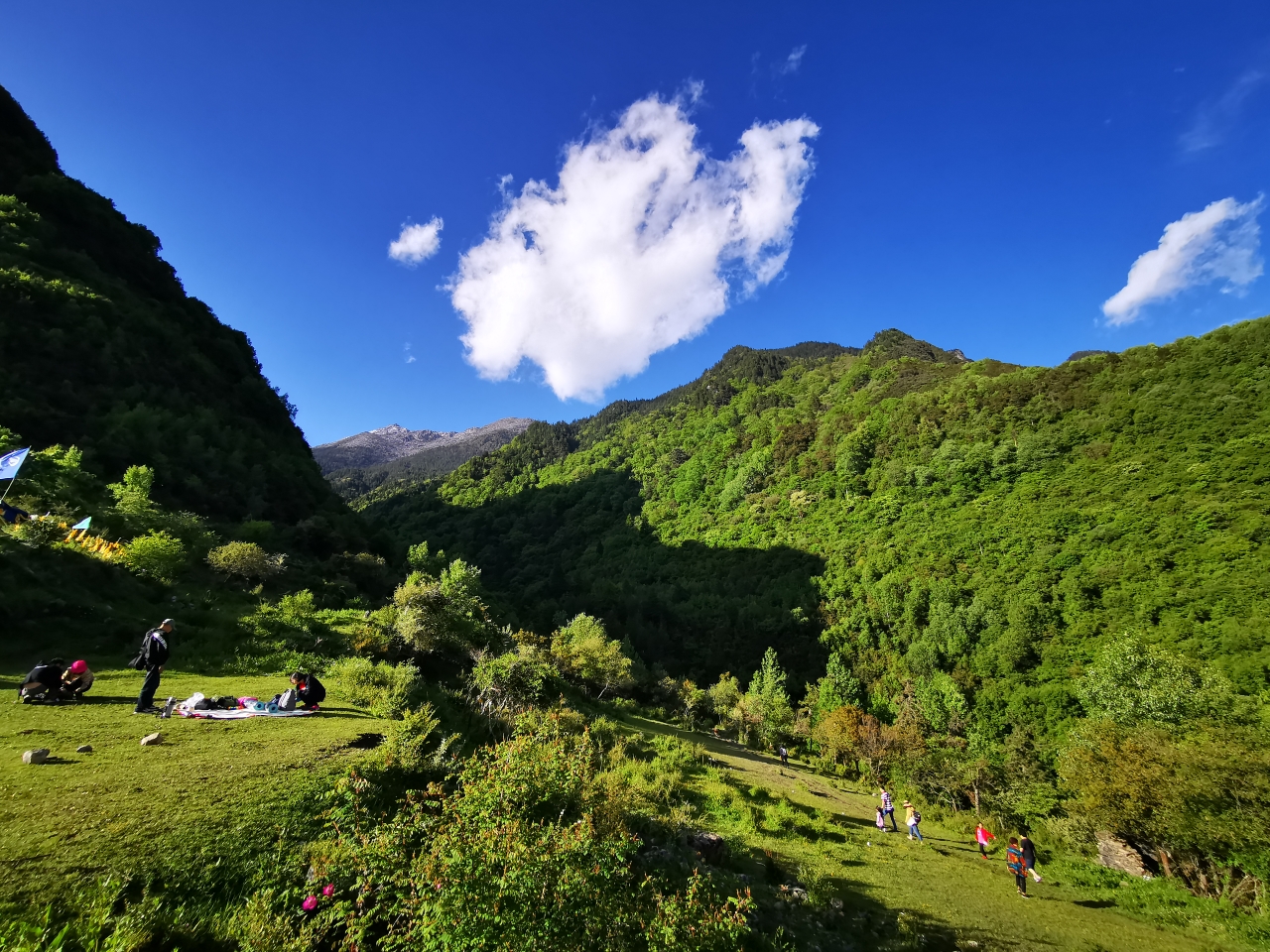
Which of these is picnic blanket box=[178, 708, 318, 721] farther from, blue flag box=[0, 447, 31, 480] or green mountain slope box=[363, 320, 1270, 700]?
green mountain slope box=[363, 320, 1270, 700]

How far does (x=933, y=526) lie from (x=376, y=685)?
2523 inches

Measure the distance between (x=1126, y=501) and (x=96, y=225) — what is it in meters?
96.9

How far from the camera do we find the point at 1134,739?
725 inches

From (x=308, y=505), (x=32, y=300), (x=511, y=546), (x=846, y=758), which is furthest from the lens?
(x=511, y=546)

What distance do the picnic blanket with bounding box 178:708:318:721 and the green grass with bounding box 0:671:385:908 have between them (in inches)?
10.4

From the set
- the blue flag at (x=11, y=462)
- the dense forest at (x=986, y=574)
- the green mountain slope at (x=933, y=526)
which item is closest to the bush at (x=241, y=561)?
the blue flag at (x=11, y=462)

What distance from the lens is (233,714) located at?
9406 mm

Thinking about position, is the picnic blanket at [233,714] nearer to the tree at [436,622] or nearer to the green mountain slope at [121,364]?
the tree at [436,622]

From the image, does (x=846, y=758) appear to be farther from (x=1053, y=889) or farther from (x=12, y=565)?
(x=12, y=565)

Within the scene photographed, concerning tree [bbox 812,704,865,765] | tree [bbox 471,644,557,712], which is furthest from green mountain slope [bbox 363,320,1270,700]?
tree [bbox 471,644,557,712]

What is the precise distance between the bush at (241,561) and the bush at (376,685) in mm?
10524

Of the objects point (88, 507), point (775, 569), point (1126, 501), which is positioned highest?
point (1126, 501)

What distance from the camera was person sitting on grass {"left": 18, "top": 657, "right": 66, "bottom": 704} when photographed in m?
8.28

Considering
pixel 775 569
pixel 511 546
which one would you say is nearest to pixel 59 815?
pixel 775 569
